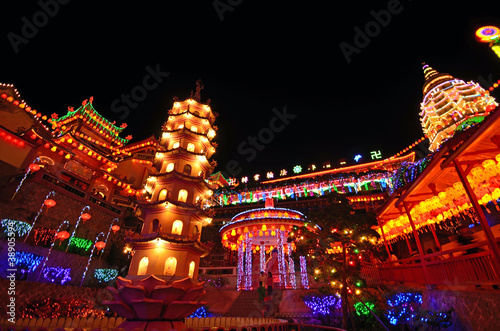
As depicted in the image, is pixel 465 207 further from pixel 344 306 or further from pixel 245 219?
pixel 245 219

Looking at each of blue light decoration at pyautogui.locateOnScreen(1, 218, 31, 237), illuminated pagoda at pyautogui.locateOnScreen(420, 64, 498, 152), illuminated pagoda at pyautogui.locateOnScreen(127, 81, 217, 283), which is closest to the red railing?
illuminated pagoda at pyautogui.locateOnScreen(127, 81, 217, 283)

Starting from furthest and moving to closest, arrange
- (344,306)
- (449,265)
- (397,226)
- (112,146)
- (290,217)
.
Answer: (112,146), (290,217), (397,226), (344,306), (449,265)

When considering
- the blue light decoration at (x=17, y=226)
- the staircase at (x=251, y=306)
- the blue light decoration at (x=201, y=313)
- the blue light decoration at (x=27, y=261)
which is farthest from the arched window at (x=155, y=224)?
the blue light decoration at (x=17, y=226)

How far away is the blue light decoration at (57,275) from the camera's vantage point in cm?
1840

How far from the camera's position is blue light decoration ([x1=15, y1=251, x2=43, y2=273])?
55.8 feet

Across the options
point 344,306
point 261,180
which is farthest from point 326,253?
point 261,180

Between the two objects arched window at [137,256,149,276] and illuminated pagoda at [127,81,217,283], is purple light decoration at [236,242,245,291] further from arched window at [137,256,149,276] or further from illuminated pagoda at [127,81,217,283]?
arched window at [137,256,149,276]

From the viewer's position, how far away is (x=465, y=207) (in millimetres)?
9734

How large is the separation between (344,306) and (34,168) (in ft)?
86.4

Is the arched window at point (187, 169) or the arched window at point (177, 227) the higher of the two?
the arched window at point (187, 169)

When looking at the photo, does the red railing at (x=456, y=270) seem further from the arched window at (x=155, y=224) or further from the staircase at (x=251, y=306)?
the arched window at (x=155, y=224)

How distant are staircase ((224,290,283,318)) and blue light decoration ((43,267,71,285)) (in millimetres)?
14610

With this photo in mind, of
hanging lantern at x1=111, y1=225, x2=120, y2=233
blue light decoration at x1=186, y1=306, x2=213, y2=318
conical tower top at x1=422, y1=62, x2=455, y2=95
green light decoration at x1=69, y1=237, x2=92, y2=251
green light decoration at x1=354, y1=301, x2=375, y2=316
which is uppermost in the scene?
conical tower top at x1=422, y1=62, x2=455, y2=95

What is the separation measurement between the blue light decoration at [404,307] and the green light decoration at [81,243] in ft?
81.8
